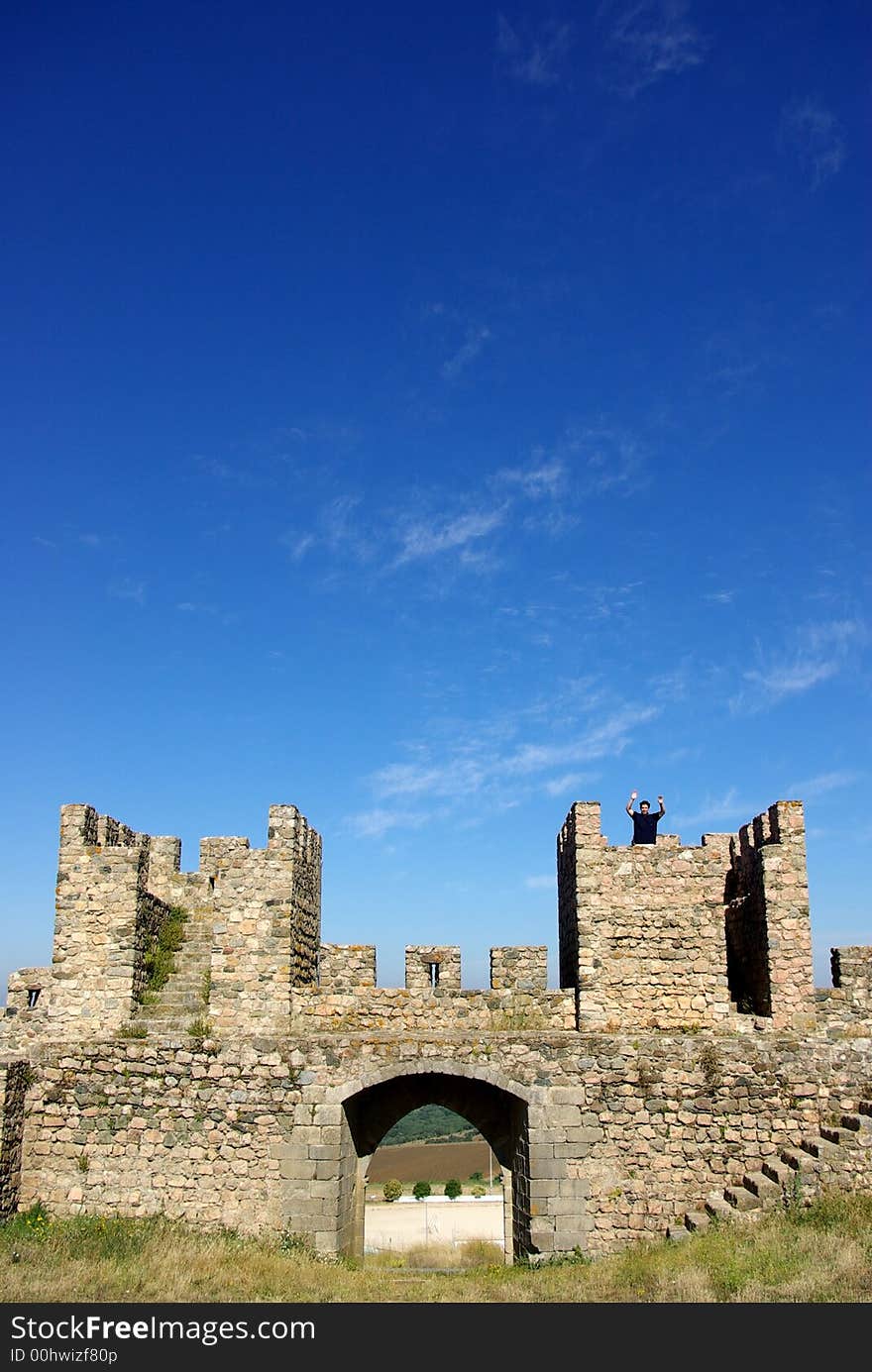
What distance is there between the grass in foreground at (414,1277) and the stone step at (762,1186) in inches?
11.2

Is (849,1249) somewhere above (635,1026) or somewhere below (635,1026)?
below

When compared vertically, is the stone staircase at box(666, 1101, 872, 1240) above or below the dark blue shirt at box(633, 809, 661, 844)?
below

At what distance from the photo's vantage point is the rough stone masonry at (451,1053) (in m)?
13.5

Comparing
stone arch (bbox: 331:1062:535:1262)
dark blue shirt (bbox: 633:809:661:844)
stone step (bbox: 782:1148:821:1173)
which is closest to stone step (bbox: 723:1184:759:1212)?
stone step (bbox: 782:1148:821:1173)

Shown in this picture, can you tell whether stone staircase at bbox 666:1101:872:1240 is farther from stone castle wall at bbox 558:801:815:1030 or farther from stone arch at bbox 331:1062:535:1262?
stone arch at bbox 331:1062:535:1262

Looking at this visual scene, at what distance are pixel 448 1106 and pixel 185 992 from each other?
4.73 metres

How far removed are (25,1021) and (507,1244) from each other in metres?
8.23

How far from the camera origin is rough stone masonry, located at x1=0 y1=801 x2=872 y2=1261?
13.5 metres

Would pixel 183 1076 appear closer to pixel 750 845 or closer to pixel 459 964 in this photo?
pixel 459 964

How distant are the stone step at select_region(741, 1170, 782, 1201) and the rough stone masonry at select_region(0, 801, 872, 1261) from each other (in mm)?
42

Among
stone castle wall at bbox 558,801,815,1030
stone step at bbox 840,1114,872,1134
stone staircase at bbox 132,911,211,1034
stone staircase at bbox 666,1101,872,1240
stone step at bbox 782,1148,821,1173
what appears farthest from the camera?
stone staircase at bbox 132,911,211,1034

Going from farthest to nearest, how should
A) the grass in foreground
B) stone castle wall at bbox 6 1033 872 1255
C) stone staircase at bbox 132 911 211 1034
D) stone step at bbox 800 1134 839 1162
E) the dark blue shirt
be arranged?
the dark blue shirt < stone staircase at bbox 132 911 211 1034 < stone castle wall at bbox 6 1033 872 1255 < stone step at bbox 800 1134 839 1162 < the grass in foreground

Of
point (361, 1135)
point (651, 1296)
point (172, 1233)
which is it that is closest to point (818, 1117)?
point (651, 1296)

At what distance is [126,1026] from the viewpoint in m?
14.7
